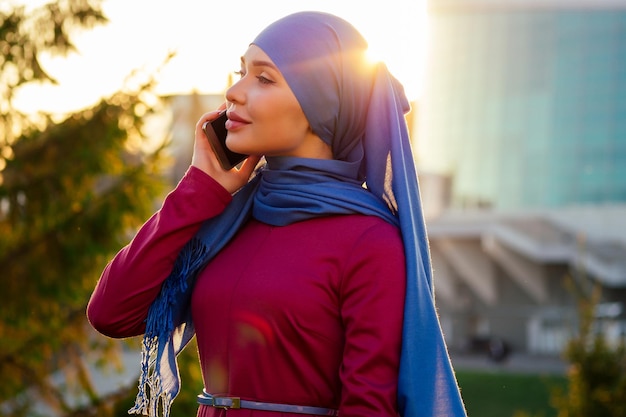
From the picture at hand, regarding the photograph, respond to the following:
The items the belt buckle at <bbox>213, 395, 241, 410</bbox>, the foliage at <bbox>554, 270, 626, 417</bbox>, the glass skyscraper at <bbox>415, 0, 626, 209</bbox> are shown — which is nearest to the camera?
the belt buckle at <bbox>213, 395, 241, 410</bbox>

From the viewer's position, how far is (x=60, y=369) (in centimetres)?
866

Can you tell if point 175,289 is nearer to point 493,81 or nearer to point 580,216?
point 580,216

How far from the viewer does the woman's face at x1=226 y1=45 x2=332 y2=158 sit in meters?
2.06

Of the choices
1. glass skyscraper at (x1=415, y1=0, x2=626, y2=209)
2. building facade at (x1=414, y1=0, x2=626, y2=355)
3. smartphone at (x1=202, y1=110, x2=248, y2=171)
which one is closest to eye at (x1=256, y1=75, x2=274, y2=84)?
smartphone at (x1=202, y1=110, x2=248, y2=171)

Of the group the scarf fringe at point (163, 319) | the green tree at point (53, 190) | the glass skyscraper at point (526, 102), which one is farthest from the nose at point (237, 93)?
the glass skyscraper at point (526, 102)

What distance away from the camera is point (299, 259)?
1.97m

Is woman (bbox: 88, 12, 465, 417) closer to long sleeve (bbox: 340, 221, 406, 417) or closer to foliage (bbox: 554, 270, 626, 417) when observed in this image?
long sleeve (bbox: 340, 221, 406, 417)

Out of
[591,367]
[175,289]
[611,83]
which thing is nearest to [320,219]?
[175,289]

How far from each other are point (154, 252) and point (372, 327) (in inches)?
18.3

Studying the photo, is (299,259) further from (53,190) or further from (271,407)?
(53,190)

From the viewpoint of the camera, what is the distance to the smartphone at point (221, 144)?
216 centimetres

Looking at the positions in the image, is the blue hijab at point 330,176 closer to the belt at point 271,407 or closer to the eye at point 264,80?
the eye at point 264,80

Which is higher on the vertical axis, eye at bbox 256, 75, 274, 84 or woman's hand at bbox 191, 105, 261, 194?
eye at bbox 256, 75, 274, 84

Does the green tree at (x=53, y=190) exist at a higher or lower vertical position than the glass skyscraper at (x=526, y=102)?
higher
